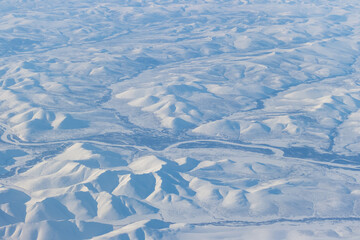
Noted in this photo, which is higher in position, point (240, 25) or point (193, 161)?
point (193, 161)

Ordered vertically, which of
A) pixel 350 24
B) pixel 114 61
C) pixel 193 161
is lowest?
pixel 350 24

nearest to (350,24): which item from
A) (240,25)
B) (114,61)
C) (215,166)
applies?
(240,25)

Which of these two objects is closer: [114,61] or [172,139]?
[172,139]

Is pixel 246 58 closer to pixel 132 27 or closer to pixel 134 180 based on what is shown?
pixel 132 27

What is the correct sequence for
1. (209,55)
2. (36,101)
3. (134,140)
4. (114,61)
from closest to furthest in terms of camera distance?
(134,140) < (36,101) < (114,61) < (209,55)

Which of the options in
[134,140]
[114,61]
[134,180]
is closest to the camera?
[134,180]

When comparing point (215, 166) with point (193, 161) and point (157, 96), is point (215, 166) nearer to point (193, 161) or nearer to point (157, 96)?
point (193, 161)
